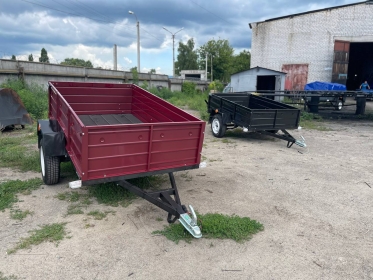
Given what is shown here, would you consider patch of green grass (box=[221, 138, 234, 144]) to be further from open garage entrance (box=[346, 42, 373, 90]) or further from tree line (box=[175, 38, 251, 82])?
tree line (box=[175, 38, 251, 82])

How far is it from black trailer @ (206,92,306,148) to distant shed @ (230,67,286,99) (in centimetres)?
1172

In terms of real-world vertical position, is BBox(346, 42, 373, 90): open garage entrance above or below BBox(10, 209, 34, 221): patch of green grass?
above

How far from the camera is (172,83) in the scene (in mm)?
30875

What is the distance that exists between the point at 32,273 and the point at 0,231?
107cm

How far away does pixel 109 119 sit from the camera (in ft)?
21.6

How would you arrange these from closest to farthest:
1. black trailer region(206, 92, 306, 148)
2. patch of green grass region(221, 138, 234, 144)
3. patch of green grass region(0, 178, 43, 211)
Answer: patch of green grass region(0, 178, 43, 211), black trailer region(206, 92, 306, 148), patch of green grass region(221, 138, 234, 144)

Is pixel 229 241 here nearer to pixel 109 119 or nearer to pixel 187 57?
pixel 109 119

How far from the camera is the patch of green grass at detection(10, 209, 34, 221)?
4.15 meters

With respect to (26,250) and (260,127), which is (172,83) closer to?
(260,127)

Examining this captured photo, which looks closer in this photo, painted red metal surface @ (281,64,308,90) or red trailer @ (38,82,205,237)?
red trailer @ (38,82,205,237)

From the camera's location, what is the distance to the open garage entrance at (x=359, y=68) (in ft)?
93.7

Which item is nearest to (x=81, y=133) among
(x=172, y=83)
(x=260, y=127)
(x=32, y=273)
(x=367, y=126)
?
(x=32, y=273)

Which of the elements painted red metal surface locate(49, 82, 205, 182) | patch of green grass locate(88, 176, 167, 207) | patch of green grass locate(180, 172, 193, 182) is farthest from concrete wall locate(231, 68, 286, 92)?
patch of green grass locate(88, 176, 167, 207)

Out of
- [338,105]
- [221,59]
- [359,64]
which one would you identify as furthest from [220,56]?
[338,105]
